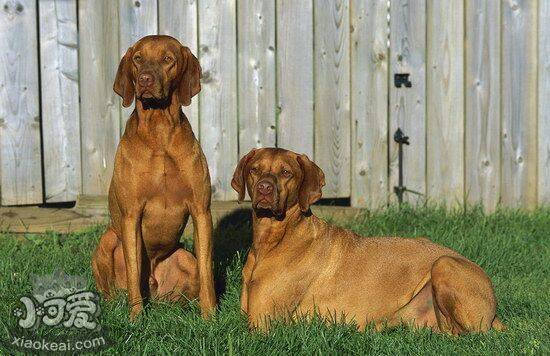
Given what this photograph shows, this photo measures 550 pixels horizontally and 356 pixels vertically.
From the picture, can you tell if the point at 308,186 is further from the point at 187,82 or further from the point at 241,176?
the point at 187,82

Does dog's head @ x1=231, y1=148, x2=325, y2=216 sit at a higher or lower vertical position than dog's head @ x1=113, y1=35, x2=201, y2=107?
lower

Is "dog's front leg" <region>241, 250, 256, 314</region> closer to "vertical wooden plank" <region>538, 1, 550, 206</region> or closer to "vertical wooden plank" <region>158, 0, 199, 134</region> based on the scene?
"vertical wooden plank" <region>158, 0, 199, 134</region>

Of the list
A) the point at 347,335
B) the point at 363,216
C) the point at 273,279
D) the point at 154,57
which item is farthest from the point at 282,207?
the point at 363,216

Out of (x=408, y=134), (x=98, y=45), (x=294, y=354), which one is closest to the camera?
(x=294, y=354)

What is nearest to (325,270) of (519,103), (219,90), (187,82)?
(187,82)

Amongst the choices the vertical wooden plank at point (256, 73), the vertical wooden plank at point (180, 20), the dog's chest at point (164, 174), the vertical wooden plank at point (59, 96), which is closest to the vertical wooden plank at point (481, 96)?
the vertical wooden plank at point (256, 73)

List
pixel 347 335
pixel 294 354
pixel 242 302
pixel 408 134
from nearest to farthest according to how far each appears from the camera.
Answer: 1. pixel 294 354
2. pixel 347 335
3. pixel 242 302
4. pixel 408 134

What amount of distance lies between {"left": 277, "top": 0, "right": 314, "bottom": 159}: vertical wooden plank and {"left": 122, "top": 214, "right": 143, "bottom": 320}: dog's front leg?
8.32 feet

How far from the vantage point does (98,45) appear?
751 centimetres

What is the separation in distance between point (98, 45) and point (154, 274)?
2.32 meters

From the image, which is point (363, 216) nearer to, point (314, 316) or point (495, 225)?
point (495, 225)

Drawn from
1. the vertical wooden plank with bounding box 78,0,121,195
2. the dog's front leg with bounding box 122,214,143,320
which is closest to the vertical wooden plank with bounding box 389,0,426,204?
the vertical wooden plank with bounding box 78,0,121,195

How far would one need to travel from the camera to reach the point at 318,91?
26.1 feet

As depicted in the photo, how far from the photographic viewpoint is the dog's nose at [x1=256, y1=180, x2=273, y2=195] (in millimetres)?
5039
